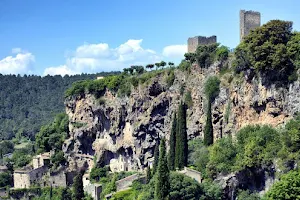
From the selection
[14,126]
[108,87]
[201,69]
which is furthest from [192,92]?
[14,126]

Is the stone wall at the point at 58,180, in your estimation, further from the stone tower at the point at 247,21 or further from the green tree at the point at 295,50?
the green tree at the point at 295,50

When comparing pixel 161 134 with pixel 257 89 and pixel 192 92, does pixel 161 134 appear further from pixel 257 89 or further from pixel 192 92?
pixel 257 89

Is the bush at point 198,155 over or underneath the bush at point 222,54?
underneath

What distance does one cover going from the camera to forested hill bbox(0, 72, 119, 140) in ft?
461

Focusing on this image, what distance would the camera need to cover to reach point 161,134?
198ft

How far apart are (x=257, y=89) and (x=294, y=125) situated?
Answer: 26.5 ft

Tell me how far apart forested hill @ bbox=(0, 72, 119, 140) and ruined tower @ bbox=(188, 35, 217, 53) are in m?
76.0

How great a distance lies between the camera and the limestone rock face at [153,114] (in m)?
44.9

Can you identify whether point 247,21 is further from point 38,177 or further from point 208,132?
point 38,177

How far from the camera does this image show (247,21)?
5422 cm

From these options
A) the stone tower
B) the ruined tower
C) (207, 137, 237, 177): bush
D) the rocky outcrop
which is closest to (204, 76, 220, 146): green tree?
(207, 137, 237, 177): bush

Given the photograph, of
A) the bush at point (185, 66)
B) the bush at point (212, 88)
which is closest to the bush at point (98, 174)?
the bush at point (185, 66)

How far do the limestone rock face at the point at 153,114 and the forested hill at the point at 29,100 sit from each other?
61.1 metres

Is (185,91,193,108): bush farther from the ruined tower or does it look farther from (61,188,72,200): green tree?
(61,188,72,200): green tree
